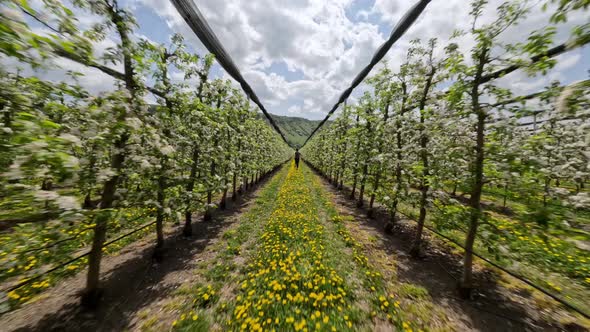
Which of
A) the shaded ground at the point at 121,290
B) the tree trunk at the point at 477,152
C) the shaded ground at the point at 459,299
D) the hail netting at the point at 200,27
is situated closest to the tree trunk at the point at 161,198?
the shaded ground at the point at 121,290

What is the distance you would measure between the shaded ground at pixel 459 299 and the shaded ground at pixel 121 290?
8045 millimetres

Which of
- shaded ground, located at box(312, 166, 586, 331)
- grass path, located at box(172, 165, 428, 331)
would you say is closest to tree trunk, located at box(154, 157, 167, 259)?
grass path, located at box(172, 165, 428, 331)

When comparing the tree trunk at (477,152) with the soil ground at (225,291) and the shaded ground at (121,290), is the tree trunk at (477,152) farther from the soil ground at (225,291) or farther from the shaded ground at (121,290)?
the shaded ground at (121,290)

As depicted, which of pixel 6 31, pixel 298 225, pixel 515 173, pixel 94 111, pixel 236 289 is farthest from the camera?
pixel 298 225

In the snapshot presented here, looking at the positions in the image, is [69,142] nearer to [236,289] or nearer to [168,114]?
[168,114]

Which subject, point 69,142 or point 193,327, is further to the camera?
point 193,327

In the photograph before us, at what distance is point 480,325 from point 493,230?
247cm

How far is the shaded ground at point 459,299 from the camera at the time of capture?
5.05 meters

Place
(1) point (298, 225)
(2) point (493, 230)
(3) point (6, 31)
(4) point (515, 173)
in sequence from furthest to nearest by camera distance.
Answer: (1) point (298, 225)
(2) point (493, 230)
(4) point (515, 173)
(3) point (6, 31)

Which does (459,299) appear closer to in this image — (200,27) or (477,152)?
(477,152)

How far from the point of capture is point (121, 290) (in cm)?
605

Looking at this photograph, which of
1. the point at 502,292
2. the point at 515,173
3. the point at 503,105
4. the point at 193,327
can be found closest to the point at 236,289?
the point at 193,327

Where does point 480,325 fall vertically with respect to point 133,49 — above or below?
below

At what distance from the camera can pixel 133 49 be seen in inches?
190
